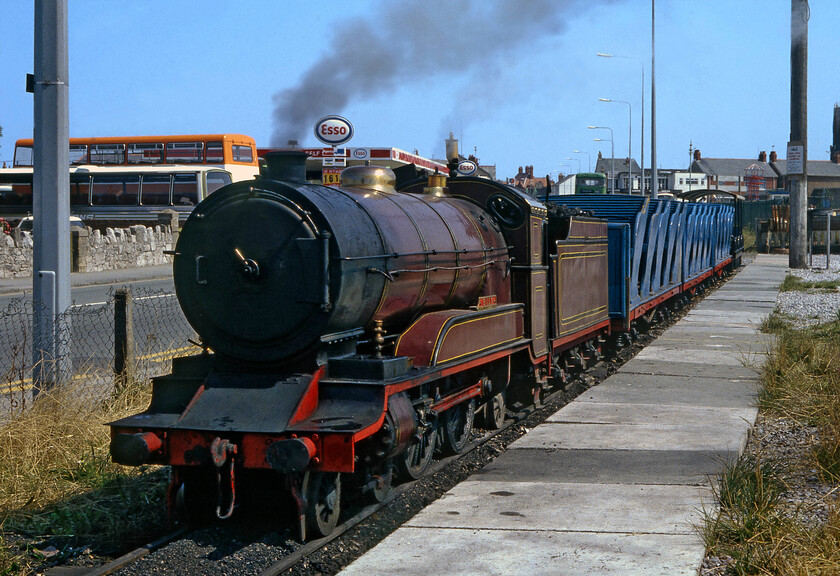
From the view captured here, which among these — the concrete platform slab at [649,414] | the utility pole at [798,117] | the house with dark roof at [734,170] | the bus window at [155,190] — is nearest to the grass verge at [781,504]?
the concrete platform slab at [649,414]

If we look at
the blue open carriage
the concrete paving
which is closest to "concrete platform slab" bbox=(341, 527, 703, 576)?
the concrete paving

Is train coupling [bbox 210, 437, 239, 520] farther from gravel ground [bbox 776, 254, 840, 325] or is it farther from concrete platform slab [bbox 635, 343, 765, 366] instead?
gravel ground [bbox 776, 254, 840, 325]

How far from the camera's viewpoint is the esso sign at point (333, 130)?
1361 cm

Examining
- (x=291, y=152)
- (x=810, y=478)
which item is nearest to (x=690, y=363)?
(x=810, y=478)

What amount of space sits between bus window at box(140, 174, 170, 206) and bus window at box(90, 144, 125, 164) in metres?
1.12

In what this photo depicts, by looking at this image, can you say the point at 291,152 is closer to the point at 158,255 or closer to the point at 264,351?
the point at 264,351

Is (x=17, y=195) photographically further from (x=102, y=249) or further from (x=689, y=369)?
(x=689, y=369)

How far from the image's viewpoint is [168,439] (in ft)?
18.4

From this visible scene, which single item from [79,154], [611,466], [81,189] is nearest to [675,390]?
[611,466]

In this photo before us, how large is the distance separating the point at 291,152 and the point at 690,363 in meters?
7.78

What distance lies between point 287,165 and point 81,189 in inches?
1097

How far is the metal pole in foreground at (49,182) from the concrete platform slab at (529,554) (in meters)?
3.64

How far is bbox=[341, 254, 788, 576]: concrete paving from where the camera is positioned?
496cm

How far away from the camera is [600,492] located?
633 centimetres
